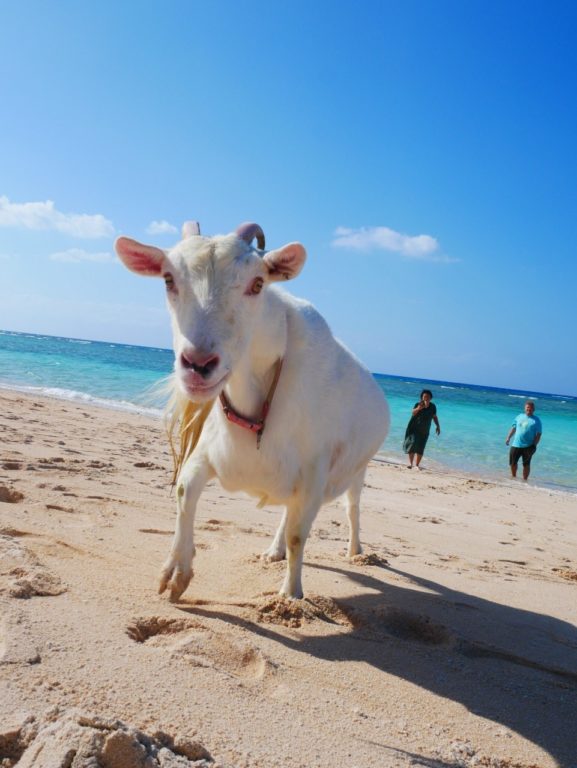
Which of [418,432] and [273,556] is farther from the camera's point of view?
[418,432]

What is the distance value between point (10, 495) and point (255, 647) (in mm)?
2740

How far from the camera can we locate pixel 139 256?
10.2 feet

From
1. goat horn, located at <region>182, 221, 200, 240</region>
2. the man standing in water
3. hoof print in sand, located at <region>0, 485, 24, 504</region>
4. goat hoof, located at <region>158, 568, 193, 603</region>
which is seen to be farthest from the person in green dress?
goat hoof, located at <region>158, 568, 193, 603</region>

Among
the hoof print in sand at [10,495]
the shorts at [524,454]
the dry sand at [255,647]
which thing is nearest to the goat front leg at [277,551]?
the dry sand at [255,647]

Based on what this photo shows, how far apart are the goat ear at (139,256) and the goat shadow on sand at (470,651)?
169 centimetres

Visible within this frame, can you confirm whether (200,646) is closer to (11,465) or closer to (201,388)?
(201,388)

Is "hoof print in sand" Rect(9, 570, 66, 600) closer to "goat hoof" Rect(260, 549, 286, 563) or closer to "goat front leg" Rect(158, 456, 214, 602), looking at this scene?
"goat front leg" Rect(158, 456, 214, 602)

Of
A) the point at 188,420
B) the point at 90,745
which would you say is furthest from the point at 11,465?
the point at 90,745

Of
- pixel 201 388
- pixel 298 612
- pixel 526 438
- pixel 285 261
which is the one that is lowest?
pixel 298 612

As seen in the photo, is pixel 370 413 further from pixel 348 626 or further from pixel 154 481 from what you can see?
pixel 154 481

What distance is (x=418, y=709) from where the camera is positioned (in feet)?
8.02

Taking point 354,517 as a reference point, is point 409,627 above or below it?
below

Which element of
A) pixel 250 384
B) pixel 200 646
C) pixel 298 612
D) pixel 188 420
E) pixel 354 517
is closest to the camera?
pixel 200 646

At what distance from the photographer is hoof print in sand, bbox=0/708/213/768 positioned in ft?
5.22
